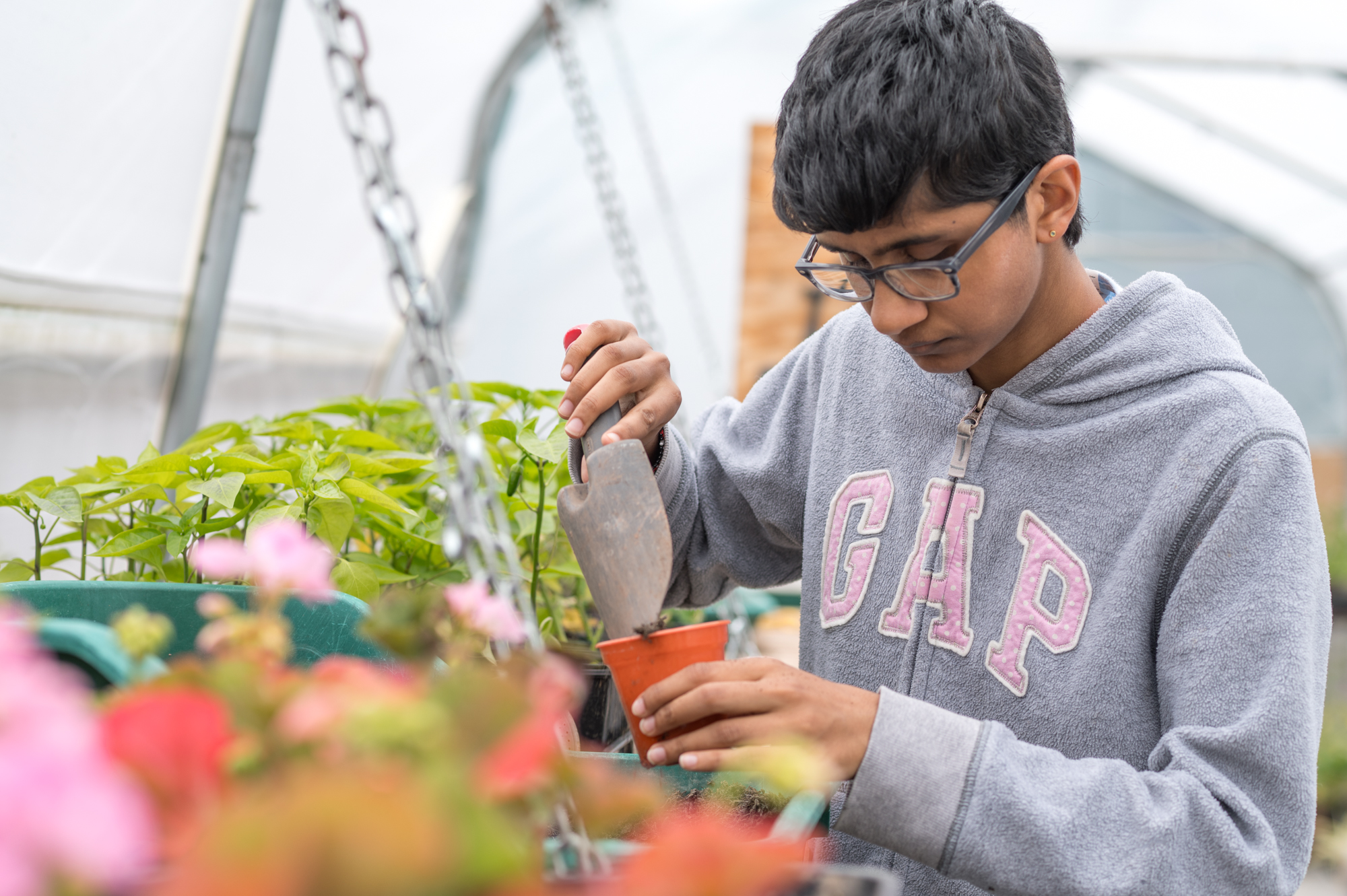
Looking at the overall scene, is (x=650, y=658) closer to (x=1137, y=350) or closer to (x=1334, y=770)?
(x=1137, y=350)

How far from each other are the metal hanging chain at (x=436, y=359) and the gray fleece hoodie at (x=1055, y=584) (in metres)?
0.32

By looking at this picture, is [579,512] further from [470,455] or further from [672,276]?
[672,276]

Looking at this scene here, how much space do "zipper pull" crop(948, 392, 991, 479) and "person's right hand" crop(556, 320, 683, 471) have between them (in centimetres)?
25

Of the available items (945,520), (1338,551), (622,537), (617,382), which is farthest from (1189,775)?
(1338,551)

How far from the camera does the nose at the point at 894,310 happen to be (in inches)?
30.3

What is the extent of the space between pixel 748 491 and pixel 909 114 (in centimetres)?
45

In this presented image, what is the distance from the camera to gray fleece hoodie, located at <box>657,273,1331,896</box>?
63 centimetres

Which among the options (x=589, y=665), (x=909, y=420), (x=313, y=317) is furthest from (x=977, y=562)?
(x=313, y=317)

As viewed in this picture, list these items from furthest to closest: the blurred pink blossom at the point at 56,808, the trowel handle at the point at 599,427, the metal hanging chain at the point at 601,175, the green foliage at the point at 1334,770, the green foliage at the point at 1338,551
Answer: the green foliage at the point at 1338,551 → the green foliage at the point at 1334,770 → the metal hanging chain at the point at 601,175 → the trowel handle at the point at 599,427 → the blurred pink blossom at the point at 56,808

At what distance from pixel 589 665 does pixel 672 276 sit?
3629mm

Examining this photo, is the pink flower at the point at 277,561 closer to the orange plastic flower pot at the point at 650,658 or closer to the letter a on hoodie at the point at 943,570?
the orange plastic flower pot at the point at 650,658

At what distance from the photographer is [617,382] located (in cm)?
84

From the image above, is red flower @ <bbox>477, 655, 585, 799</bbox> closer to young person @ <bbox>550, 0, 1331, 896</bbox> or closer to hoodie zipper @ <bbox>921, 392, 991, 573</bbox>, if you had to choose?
young person @ <bbox>550, 0, 1331, 896</bbox>

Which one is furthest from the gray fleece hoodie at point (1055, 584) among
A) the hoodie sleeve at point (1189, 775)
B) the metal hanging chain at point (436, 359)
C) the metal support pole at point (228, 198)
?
the metal support pole at point (228, 198)
